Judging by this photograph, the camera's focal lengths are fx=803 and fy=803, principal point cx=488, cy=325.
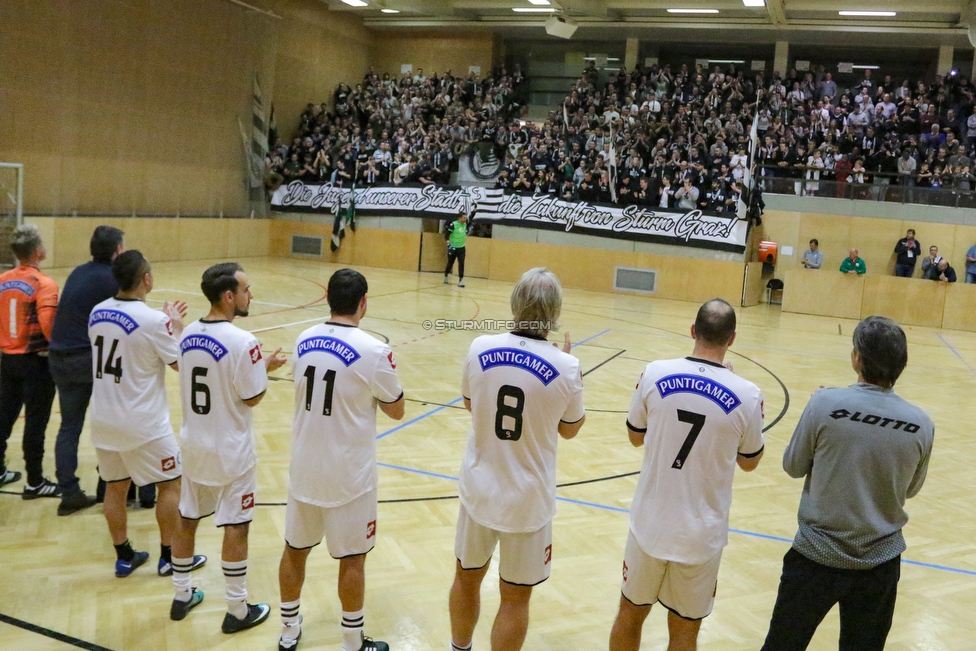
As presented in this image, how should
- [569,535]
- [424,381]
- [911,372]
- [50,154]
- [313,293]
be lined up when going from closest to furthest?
[569,535]
[424,381]
[911,372]
[313,293]
[50,154]

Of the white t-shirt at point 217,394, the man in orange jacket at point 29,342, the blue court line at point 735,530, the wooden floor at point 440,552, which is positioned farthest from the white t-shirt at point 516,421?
the man in orange jacket at point 29,342

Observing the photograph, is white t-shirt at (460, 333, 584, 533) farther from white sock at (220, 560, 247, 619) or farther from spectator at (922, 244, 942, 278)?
spectator at (922, 244, 942, 278)

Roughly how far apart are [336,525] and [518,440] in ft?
3.14

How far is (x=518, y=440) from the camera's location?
323 cm

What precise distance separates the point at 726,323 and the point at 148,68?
70.3 feet

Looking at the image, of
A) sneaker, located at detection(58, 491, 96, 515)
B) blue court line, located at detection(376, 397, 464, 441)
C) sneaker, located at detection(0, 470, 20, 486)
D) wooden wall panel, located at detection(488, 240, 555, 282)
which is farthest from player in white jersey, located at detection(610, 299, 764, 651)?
wooden wall panel, located at detection(488, 240, 555, 282)

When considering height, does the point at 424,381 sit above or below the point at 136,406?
below

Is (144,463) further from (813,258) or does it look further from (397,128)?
(397,128)

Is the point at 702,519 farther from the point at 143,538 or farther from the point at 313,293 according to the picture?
the point at 313,293

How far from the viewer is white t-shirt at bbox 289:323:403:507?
3.46 m

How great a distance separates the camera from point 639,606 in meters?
3.25

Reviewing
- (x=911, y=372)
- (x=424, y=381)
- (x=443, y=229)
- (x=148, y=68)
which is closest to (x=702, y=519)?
(x=424, y=381)

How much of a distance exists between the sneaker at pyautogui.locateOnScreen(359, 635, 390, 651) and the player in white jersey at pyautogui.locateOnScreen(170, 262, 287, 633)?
62 cm

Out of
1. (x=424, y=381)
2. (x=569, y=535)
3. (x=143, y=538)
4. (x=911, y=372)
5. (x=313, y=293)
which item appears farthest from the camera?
(x=313, y=293)
